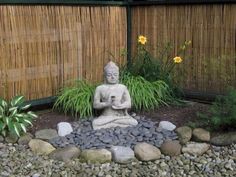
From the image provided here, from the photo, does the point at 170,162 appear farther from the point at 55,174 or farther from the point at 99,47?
the point at 99,47

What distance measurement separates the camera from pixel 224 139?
4.58 m

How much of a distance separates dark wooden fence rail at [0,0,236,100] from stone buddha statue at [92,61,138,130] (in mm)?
1089

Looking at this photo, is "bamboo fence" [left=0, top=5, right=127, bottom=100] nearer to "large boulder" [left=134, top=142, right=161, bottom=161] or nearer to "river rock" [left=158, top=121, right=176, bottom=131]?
"river rock" [left=158, top=121, right=176, bottom=131]

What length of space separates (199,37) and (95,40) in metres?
1.53

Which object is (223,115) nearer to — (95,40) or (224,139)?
(224,139)

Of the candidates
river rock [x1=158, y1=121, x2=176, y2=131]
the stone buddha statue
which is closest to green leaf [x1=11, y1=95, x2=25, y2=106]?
the stone buddha statue

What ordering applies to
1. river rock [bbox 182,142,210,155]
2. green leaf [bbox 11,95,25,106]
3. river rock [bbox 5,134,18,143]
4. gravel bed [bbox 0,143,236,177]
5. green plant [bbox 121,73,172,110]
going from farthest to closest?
green plant [bbox 121,73,172,110] → green leaf [bbox 11,95,25,106] → river rock [bbox 5,134,18,143] → river rock [bbox 182,142,210,155] → gravel bed [bbox 0,143,236,177]

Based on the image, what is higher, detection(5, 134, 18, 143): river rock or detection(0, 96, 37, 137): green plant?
detection(0, 96, 37, 137): green plant

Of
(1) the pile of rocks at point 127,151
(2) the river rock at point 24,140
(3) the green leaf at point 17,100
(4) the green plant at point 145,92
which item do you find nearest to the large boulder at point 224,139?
(1) the pile of rocks at point 127,151

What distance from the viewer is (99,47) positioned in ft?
21.3

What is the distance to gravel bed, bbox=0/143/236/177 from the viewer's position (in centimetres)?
413

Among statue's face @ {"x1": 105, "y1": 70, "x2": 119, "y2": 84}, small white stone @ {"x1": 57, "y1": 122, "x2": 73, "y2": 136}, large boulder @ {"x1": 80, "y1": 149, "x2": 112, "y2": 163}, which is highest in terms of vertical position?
statue's face @ {"x1": 105, "y1": 70, "x2": 119, "y2": 84}

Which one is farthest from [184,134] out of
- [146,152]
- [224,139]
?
[146,152]

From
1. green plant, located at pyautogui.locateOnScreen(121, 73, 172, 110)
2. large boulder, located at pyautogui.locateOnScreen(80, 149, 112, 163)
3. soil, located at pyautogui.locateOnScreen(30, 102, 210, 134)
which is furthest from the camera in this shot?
green plant, located at pyautogui.locateOnScreen(121, 73, 172, 110)
